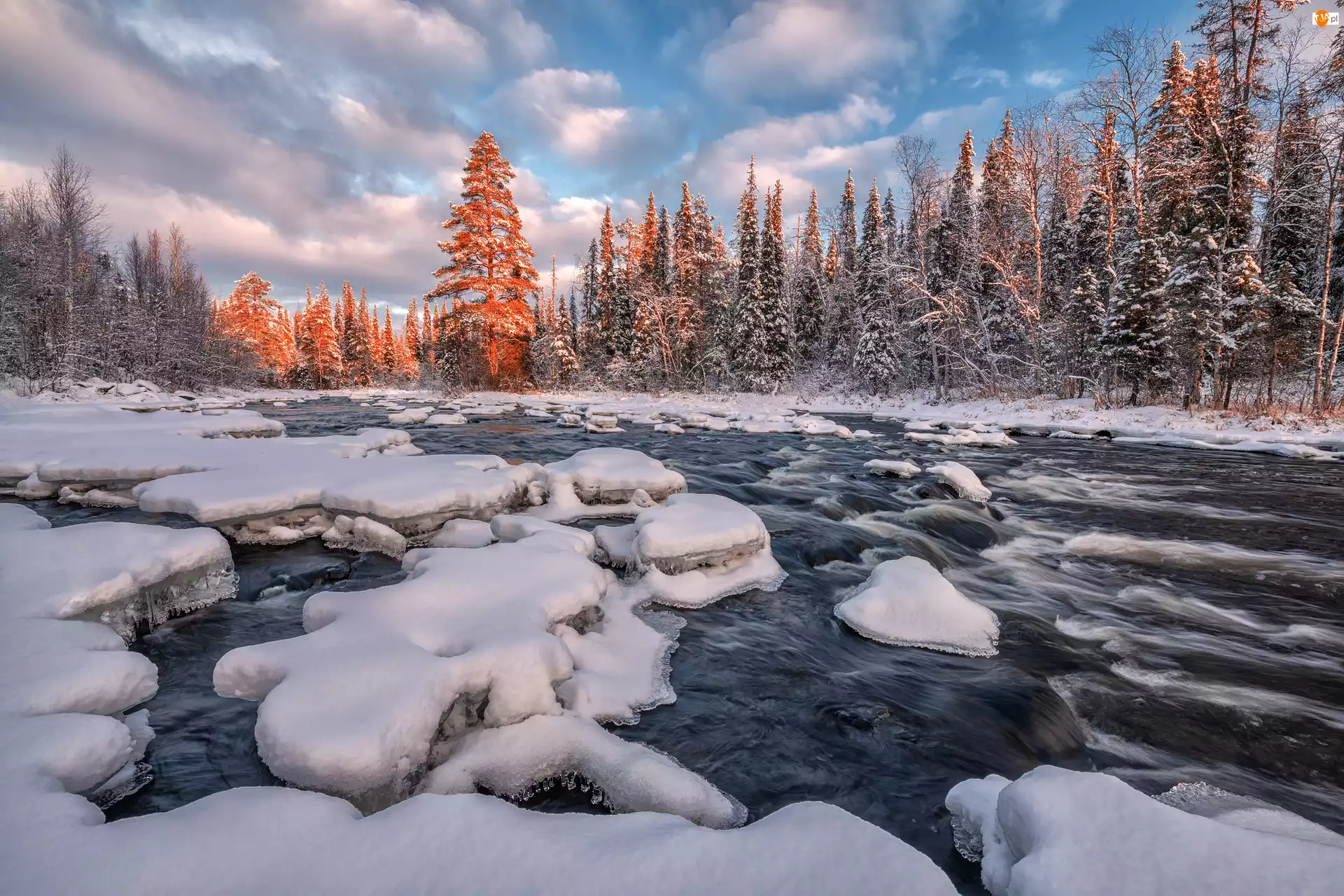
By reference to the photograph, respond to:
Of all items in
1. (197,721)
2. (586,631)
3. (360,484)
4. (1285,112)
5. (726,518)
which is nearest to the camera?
(197,721)

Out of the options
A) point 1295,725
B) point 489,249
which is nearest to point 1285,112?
point 1295,725

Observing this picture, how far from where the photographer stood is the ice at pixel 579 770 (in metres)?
2.09

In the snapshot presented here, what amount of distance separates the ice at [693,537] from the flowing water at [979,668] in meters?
0.41

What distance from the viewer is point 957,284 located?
69.8 feet

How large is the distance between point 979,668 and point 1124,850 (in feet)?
6.49

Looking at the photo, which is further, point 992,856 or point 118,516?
point 118,516

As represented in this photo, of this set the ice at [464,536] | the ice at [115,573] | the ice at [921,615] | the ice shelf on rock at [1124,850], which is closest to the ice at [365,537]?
the ice at [464,536]

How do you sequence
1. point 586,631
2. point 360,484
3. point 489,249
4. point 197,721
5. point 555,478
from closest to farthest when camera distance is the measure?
point 197,721
point 586,631
point 360,484
point 555,478
point 489,249

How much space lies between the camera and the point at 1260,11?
15031mm

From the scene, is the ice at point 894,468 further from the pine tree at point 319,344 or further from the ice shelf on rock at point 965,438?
the pine tree at point 319,344

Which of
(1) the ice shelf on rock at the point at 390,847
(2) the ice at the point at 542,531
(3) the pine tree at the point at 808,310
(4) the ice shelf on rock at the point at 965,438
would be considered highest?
(3) the pine tree at the point at 808,310

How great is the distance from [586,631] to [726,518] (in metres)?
1.69

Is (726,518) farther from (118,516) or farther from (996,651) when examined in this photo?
(118,516)

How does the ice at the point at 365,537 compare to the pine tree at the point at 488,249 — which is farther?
the pine tree at the point at 488,249
